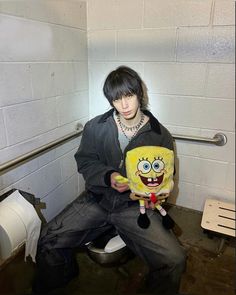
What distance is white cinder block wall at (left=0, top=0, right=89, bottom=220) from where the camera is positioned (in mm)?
606

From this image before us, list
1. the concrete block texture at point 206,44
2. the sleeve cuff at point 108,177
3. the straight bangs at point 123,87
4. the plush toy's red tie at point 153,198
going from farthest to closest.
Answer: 1. the sleeve cuff at point 108,177
2. the plush toy's red tie at point 153,198
3. the straight bangs at point 123,87
4. the concrete block texture at point 206,44

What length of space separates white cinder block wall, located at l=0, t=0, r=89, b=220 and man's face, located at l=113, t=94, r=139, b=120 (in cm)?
12

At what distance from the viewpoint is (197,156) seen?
535mm

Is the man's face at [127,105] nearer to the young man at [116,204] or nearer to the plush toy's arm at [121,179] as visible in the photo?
the young man at [116,204]

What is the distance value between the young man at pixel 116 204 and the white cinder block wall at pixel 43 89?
0.20ft

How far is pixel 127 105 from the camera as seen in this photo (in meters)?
0.56

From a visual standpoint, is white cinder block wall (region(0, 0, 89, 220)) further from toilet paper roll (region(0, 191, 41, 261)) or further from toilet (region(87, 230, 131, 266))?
toilet (region(87, 230, 131, 266))

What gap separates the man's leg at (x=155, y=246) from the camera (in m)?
0.68

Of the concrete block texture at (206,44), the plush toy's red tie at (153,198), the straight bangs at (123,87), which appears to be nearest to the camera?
the concrete block texture at (206,44)

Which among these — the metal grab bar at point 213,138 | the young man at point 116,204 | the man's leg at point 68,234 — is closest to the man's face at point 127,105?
the young man at point 116,204

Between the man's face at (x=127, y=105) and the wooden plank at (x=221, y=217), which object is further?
the man's face at (x=127, y=105)

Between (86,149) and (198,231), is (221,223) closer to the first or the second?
(198,231)

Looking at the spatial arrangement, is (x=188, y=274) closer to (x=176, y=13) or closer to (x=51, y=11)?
(x=176, y=13)

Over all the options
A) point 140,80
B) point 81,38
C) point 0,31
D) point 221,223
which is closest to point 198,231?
point 221,223
